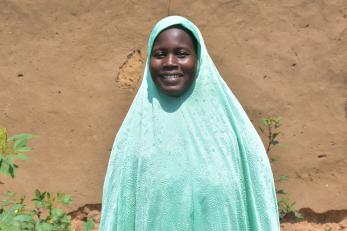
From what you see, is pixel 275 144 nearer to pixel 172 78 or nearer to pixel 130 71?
pixel 130 71

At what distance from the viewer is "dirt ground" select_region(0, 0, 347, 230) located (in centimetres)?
354

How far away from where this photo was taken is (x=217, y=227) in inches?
78.1

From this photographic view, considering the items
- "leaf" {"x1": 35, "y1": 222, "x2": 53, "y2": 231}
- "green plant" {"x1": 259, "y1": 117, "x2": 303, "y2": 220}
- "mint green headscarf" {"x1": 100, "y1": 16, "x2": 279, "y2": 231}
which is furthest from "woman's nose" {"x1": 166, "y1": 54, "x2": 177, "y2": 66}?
"green plant" {"x1": 259, "y1": 117, "x2": 303, "y2": 220}

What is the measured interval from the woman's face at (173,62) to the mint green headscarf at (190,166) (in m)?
0.03

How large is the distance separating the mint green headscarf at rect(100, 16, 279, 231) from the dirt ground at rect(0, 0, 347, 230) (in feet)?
4.75

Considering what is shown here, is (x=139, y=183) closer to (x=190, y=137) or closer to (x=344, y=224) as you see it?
(x=190, y=137)

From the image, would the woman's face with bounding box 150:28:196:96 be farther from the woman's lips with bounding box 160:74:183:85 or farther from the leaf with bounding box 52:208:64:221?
the leaf with bounding box 52:208:64:221

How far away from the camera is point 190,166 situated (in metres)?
1.98

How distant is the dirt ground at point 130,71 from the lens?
354 cm

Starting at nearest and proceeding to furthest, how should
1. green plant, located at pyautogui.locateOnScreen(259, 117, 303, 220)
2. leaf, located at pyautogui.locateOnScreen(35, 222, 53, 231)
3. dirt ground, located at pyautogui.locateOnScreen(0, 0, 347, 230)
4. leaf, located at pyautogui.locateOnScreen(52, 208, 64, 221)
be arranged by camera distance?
leaf, located at pyautogui.locateOnScreen(35, 222, 53, 231) → leaf, located at pyautogui.locateOnScreen(52, 208, 64, 221) → green plant, located at pyautogui.locateOnScreen(259, 117, 303, 220) → dirt ground, located at pyautogui.locateOnScreen(0, 0, 347, 230)

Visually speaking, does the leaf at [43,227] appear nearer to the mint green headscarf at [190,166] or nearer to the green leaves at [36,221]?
the green leaves at [36,221]

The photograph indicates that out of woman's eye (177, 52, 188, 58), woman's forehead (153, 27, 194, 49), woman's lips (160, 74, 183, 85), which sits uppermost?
woman's forehead (153, 27, 194, 49)

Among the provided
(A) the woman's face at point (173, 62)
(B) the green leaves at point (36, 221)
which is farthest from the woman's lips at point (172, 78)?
(B) the green leaves at point (36, 221)

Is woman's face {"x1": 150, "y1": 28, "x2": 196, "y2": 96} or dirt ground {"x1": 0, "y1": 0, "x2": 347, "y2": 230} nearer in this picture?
woman's face {"x1": 150, "y1": 28, "x2": 196, "y2": 96}
